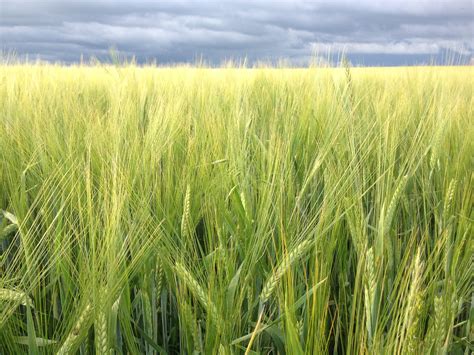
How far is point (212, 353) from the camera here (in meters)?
0.66

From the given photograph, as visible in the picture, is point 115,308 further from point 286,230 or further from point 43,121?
point 43,121

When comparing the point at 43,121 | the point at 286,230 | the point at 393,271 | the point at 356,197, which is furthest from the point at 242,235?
the point at 43,121

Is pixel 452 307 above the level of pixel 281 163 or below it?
below

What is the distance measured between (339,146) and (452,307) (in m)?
0.51

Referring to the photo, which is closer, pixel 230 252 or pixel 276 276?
pixel 276 276

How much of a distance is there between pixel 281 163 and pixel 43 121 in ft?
Result: 2.77

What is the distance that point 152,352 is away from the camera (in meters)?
0.81

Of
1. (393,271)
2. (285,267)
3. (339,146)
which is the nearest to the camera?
(285,267)

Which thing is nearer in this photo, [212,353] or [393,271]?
[212,353]

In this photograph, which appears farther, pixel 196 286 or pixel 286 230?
pixel 286 230

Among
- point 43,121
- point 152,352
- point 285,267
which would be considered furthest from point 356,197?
point 43,121

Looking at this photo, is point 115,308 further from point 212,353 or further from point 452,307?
point 452,307

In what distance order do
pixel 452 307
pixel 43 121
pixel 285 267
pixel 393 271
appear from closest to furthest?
pixel 285 267
pixel 452 307
pixel 393 271
pixel 43 121

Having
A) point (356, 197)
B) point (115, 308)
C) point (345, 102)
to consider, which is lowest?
point (115, 308)
